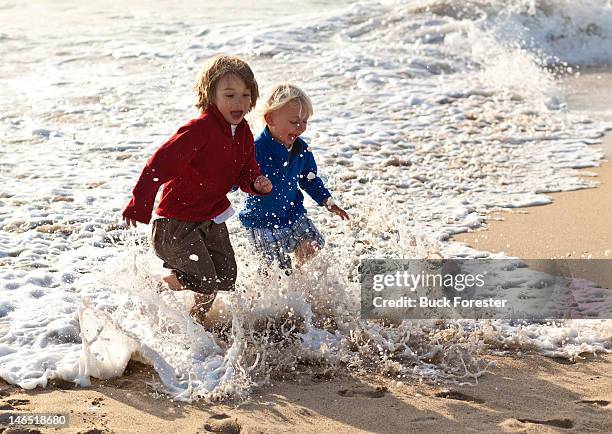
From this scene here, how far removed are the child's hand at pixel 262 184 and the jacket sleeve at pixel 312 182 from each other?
46cm

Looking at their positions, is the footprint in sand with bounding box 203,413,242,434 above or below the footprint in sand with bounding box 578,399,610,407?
above

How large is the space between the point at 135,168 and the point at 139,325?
3.44 m

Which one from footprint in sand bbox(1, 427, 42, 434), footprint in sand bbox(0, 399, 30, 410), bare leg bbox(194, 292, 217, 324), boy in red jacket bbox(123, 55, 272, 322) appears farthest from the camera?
bare leg bbox(194, 292, 217, 324)

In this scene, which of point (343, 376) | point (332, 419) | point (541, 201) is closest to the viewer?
point (332, 419)

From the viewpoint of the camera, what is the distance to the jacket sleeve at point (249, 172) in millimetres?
4176

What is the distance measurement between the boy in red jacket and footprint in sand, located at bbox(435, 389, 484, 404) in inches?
43.4

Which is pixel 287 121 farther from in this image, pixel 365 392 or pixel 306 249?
pixel 365 392

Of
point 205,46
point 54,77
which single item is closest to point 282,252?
point 54,77

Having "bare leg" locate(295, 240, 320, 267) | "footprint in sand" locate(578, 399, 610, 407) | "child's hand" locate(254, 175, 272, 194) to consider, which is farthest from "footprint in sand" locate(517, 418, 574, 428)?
"child's hand" locate(254, 175, 272, 194)

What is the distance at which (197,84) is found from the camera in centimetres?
411

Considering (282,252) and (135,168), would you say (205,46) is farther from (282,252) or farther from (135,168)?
(282,252)

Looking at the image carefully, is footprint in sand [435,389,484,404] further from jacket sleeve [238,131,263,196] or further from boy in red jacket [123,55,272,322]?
jacket sleeve [238,131,263,196]

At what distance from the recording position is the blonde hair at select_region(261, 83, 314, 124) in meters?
4.32

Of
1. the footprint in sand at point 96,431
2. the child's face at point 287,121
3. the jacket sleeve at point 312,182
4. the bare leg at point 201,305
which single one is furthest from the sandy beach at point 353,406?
the child's face at point 287,121
